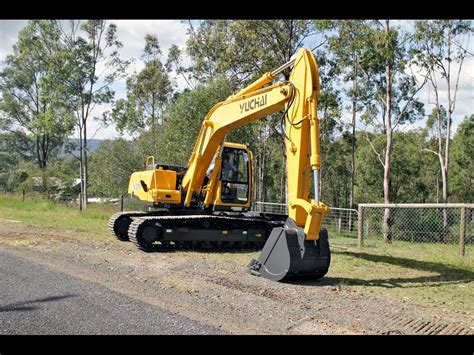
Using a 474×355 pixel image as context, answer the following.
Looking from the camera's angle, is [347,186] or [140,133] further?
[347,186]

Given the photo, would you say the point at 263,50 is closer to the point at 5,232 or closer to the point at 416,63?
the point at 416,63

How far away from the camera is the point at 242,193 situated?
12023 millimetres

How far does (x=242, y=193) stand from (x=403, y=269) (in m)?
4.56

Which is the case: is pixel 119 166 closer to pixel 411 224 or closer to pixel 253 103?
pixel 411 224

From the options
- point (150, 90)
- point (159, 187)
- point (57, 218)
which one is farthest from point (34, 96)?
point (159, 187)

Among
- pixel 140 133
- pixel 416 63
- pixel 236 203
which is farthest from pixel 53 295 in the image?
pixel 140 133

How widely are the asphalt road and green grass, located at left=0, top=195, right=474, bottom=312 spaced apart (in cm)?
331

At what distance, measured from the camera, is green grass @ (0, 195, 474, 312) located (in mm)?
6746

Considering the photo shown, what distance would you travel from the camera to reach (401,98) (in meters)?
26.4

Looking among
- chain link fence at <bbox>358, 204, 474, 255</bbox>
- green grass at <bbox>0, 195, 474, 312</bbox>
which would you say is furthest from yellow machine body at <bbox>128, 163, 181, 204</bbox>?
chain link fence at <bbox>358, 204, 474, 255</bbox>

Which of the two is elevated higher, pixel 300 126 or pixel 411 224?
pixel 300 126

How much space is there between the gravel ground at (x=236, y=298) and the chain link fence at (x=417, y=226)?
453cm

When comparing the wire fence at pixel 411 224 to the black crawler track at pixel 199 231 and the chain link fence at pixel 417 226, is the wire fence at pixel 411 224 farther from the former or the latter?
the black crawler track at pixel 199 231
